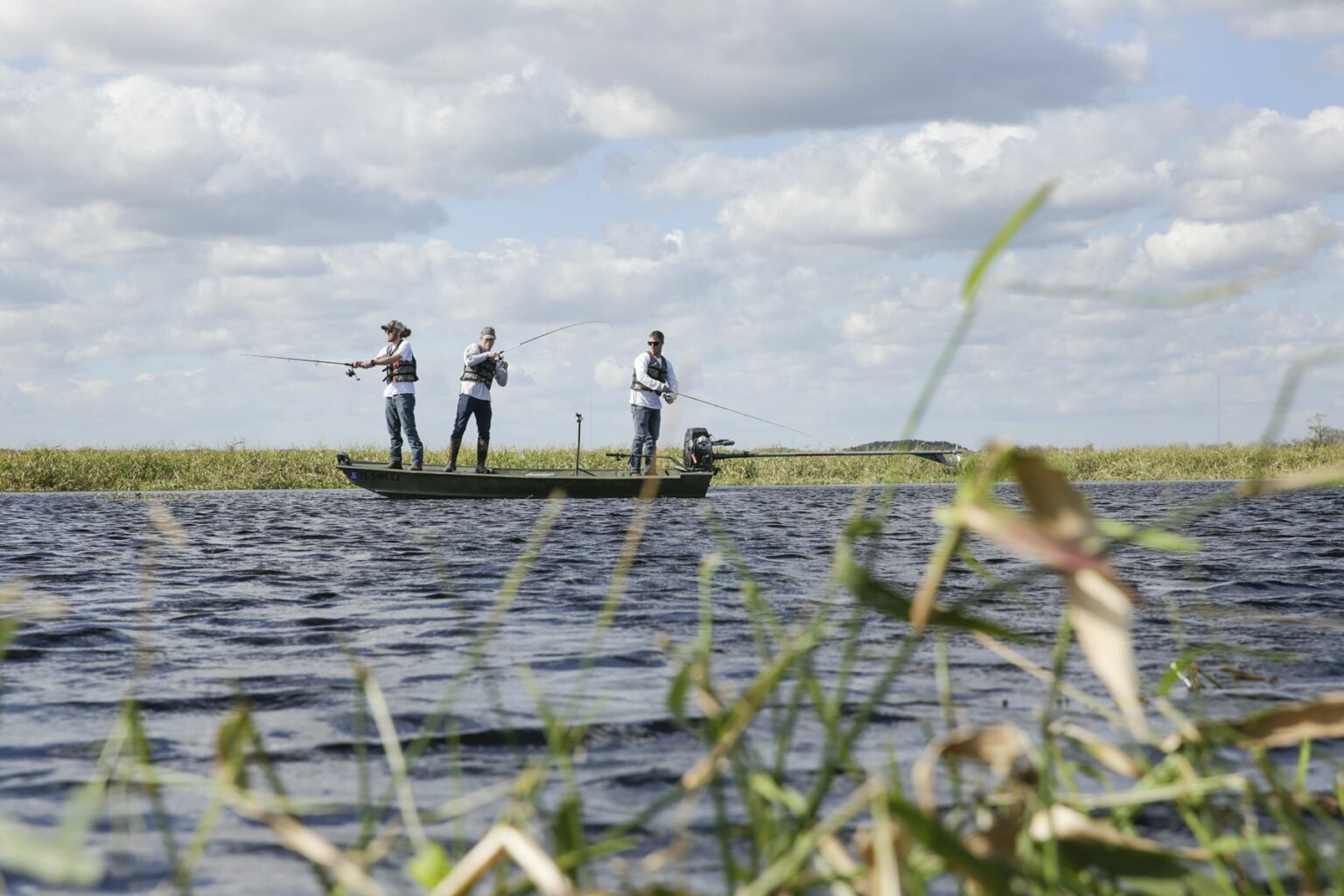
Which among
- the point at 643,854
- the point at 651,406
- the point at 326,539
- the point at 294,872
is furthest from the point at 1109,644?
the point at 651,406

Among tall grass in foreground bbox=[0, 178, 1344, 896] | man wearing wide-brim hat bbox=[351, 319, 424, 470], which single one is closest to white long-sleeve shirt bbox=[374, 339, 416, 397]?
man wearing wide-brim hat bbox=[351, 319, 424, 470]

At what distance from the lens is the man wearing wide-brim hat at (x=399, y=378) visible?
74.3 ft

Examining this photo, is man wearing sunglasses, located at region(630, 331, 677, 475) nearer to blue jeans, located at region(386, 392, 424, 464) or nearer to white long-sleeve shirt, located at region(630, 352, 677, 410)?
white long-sleeve shirt, located at region(630, 352, 677, 410)

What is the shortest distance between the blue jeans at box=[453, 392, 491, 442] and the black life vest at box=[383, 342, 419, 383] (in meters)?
0.99

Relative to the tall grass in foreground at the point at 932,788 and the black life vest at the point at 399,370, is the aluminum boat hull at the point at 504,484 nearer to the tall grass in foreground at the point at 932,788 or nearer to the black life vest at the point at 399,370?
the black life vest at the point at 399,370

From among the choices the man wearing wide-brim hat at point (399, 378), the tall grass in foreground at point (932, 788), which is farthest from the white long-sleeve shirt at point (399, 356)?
the tall grass in foreground at point (932, 788)

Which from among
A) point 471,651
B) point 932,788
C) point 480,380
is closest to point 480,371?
point 480,380

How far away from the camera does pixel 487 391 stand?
22.6m

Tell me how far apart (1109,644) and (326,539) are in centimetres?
1360

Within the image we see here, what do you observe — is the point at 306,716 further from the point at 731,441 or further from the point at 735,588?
the point at 731,441

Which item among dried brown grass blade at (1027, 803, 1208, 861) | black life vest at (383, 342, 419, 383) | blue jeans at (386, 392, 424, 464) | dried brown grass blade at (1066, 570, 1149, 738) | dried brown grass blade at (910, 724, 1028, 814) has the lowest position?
dried brown grass blade at (1027, 803, 1208, 861)

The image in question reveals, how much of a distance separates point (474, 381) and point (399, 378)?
4.63ft

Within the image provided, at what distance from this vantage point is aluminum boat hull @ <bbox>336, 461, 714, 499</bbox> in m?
22.2

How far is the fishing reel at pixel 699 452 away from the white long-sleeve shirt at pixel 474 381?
3.36 meters
